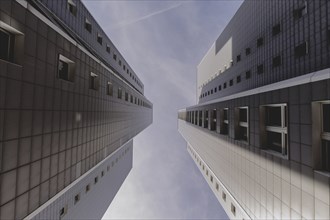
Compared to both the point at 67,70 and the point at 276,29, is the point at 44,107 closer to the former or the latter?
the point at 67,70

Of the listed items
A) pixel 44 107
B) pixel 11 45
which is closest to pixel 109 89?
pixel 44 107

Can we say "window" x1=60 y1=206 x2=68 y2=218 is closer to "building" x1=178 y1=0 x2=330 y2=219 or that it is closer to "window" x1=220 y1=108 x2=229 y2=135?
"building" x1=178 y1=0 x2=330 y2=219

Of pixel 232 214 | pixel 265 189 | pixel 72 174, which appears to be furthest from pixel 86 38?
pixel 232 214

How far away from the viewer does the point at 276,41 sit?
985 inches

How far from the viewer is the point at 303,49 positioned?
20.5 metres

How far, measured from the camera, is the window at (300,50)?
66.2ft

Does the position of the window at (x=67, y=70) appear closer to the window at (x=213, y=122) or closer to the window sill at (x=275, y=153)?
the window sill at (x=275, y=153)

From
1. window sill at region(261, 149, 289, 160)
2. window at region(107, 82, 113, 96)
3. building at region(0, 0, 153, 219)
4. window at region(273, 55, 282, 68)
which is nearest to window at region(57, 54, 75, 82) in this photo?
building at region(0, 0, 153, 219)

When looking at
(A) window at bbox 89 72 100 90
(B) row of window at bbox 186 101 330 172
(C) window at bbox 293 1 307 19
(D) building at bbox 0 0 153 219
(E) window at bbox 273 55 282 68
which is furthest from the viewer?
(A) window at bbox 89 72 100 90

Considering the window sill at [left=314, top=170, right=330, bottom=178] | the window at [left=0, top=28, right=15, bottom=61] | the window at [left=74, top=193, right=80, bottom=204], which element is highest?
the window at [left=0, top=28, right=15, bottom=61]

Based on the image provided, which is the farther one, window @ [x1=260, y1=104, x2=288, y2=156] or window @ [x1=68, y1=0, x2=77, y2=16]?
window @ [x1=68, y1=0, x2=77, y2=16]

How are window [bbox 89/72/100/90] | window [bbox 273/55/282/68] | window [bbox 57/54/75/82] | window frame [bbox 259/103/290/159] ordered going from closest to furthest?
window frame [bbox 259/103/290/159]
window [bbox 57/54/75/82]
window [bbox 273/55/282/68]
window [bbox 89/72/100/90]

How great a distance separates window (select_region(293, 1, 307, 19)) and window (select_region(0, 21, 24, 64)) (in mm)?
25910

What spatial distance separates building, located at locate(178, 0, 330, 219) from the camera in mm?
12766
